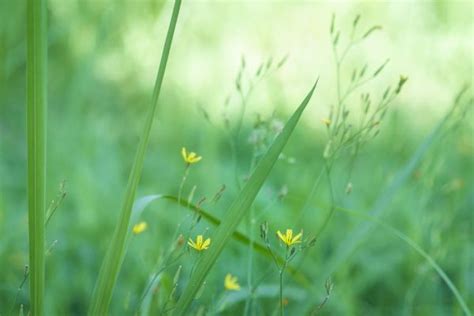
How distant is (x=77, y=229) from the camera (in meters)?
2.03

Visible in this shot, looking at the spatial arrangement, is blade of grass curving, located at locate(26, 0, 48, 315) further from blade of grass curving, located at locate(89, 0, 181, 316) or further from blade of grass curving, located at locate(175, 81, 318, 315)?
blade of grass curving, located at locate(175, 81, 318, 315)

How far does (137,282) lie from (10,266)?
0.34 metres

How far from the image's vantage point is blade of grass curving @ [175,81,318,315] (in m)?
0.99

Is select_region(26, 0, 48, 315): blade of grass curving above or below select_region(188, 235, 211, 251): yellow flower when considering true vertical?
above

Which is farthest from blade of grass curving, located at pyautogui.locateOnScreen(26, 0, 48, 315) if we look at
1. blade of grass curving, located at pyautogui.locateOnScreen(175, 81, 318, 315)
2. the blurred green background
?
the blurred green background

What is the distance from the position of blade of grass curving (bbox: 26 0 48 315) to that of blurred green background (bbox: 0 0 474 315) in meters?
0.40

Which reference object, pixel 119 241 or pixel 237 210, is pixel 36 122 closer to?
pixel 119 241

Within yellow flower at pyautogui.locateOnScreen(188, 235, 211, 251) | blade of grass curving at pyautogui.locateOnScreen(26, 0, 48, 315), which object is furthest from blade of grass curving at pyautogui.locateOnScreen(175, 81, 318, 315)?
blade of grass curving at pyautogui.locateOnScreen(26, 0, 48, 315)

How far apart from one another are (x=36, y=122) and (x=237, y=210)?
0.31 meters

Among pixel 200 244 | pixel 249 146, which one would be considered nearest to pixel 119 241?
pixel 200 244

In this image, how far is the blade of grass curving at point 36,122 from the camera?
0.92 metres

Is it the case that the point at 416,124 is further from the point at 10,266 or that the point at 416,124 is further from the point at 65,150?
the point at 10,266

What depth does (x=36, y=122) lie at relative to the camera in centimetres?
93

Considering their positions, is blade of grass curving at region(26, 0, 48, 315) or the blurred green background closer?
blade of grass curving at region(26, 0, 48, 315)
